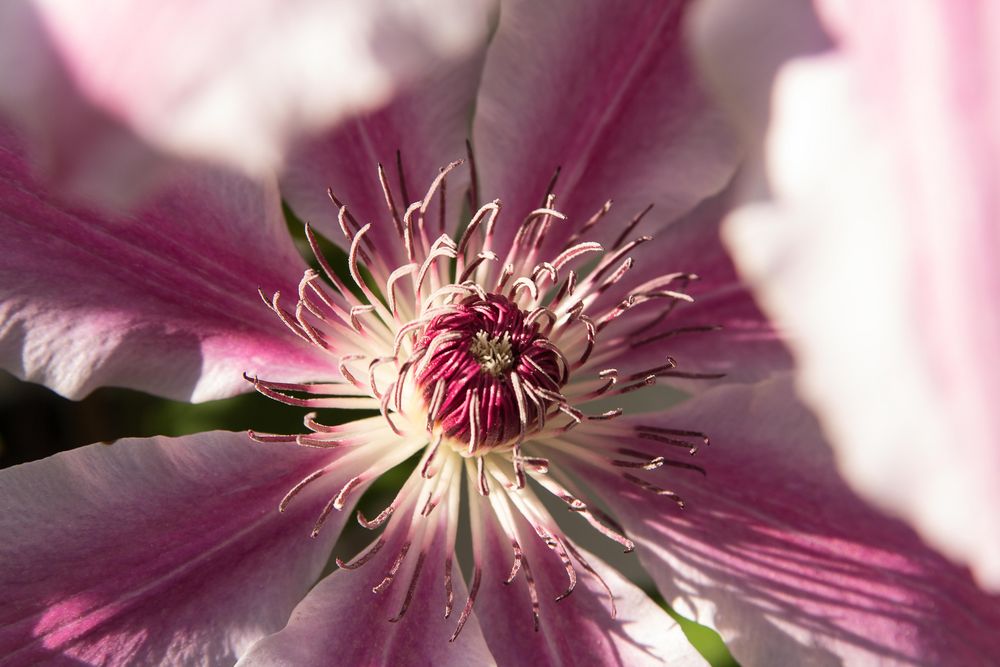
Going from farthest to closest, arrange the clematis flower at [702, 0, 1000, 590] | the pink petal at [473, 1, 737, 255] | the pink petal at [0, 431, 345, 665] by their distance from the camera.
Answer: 1. the pink petal at [473, 1, 737, 255]
2. the pink petal at [0, 431, 345, 665]
3. the clematis flower at [702, 0, 1000, 590]

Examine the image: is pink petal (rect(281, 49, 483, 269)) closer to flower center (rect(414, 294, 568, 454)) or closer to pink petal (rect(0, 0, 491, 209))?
flower center (rect(414, 294, 568, 454))

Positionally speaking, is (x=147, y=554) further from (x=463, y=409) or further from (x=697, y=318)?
(x=697, y=318)

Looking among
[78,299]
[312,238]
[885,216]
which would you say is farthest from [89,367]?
[885,216]

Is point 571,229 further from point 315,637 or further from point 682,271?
point 315,637

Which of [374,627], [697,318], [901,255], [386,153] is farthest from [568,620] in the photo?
[901,255]

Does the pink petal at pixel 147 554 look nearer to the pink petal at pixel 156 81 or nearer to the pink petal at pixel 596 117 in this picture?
the pink petal at pixel 596 117

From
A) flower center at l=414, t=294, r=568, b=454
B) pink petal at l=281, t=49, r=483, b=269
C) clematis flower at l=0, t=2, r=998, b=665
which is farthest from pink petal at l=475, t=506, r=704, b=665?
pink petal at l=281, t=49, r=483, b=269

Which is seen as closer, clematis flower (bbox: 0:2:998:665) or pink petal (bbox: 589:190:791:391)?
clematis flower (bbox: 0:2:998:665)

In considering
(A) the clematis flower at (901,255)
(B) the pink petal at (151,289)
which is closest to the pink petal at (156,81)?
(A) the clematis flower at (901,255)
